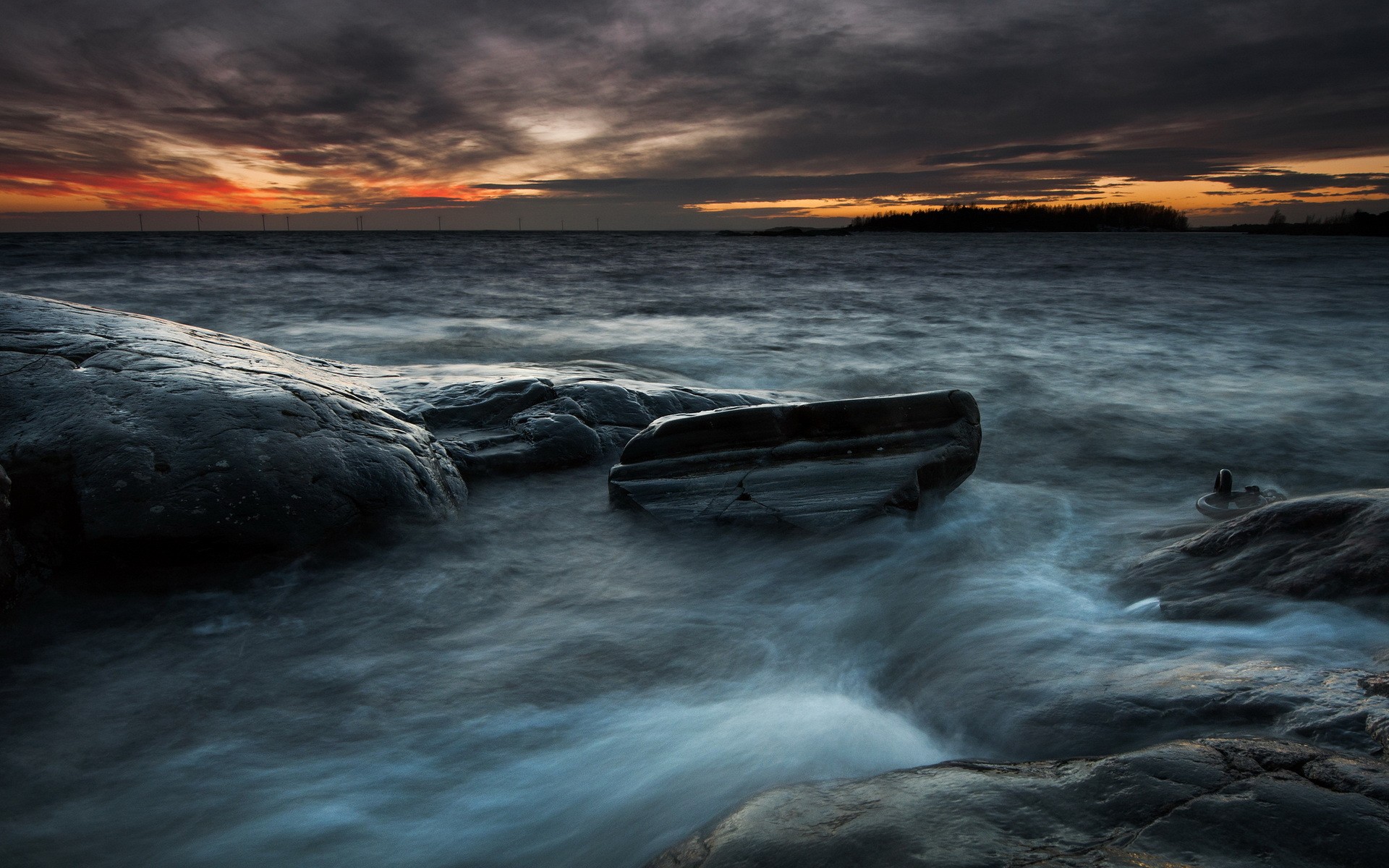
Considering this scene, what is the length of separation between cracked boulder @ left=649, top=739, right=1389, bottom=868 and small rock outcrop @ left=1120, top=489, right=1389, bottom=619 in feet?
4.66

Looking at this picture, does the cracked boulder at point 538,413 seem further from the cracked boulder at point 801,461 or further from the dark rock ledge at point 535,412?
the cracked boulder at point 801,461

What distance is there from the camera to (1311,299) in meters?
18.2

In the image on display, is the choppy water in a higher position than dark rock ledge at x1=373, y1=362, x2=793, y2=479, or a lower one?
lower

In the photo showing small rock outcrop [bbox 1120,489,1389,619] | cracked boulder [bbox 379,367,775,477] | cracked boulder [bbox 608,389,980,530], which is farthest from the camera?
cracked boulder [bbox 379,367,775,477]

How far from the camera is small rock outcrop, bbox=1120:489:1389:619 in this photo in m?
2.80

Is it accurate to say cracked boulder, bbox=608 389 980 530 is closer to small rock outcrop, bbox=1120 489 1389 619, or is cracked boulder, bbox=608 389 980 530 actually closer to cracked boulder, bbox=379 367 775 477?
cracked boulder, bbox=379 367 775 477

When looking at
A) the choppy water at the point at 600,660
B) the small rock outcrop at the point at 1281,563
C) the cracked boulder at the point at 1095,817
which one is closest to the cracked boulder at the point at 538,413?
the choppy water at the point at 600,660

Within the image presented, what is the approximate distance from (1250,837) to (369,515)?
146 inches

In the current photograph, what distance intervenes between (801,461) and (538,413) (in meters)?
2.28

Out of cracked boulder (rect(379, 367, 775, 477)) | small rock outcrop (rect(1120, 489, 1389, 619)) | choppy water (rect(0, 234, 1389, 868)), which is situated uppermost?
cracked boulder (rect(379, 367, 775, 477))

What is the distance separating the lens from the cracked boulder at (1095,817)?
135cm

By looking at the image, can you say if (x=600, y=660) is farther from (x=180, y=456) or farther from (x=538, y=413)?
(x=538, y=413)

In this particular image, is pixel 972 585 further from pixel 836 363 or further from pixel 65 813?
pixel 836 363

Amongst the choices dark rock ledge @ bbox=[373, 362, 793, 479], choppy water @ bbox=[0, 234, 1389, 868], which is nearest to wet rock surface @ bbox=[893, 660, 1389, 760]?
choppy water @ bbox=[0, 234, 1389, 868]
